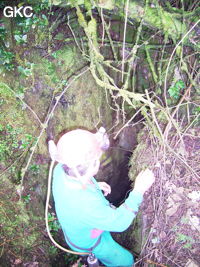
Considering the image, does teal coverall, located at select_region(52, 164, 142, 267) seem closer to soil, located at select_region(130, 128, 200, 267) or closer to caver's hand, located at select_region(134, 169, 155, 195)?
caver's hand, located at select_region(134, 169, 155, 195)

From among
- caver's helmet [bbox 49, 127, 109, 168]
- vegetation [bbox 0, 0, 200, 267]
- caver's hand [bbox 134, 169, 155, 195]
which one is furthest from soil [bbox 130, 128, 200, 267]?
caver's helmet [bbox 49, 127, 109, 168]

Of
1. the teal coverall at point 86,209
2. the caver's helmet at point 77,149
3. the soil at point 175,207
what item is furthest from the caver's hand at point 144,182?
the caver's helmet at point 77,149

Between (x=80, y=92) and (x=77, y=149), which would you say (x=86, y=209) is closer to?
(x=77, y=149)

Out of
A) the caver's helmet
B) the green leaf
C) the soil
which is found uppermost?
the green leaf

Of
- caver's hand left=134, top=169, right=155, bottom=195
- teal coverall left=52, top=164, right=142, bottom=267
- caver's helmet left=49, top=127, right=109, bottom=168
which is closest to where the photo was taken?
caver's helmet left=49, top=127, right=109, bottom=168

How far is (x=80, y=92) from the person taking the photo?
11.1 ft

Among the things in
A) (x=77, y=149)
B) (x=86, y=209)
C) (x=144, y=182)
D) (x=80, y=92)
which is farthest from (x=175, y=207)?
(x=80, y=92)

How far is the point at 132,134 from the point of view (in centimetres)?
435

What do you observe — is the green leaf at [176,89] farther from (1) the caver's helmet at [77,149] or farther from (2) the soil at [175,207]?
(1) the caver's helmet at [77,149]

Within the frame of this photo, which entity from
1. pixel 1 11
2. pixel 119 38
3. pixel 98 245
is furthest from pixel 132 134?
pixel 1 11

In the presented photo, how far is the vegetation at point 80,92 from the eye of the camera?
253 cm

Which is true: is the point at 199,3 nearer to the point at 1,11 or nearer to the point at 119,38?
the point at 119,38

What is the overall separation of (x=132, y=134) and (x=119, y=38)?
167 cm

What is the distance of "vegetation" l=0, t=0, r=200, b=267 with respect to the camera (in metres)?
2.53
